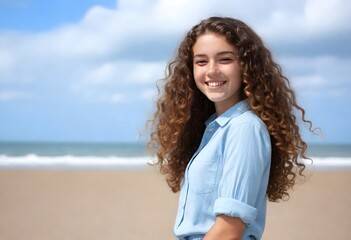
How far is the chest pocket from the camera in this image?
1.71 meters

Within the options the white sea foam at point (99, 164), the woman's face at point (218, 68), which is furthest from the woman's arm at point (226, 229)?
the white sea foam at point (99, 164)

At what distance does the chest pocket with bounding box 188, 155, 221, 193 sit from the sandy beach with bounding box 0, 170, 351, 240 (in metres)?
3.25

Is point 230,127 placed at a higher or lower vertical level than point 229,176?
higher

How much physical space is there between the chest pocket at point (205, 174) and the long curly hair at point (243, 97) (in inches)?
6.8

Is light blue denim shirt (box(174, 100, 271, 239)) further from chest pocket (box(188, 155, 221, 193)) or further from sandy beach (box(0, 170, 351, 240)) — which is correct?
sandy beach (box(0, 170, 351, 240))

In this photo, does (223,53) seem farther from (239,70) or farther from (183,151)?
(183,151)

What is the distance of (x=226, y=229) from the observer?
1.64 metres

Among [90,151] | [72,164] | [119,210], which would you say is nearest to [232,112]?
[119,210]

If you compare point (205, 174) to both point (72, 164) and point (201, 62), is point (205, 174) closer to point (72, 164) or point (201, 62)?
point (201, 62)

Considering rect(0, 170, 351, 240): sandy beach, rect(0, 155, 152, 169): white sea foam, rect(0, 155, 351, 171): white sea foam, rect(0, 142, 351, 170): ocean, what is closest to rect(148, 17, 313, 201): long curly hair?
rect(0, 170, 351, 240): sandy beach

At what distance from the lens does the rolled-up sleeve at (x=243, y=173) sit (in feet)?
5.35

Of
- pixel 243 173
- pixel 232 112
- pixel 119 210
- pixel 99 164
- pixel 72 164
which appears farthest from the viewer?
pixel 72 164

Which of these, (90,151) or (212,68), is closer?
(212,68)

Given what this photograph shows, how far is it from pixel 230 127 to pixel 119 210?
435 cm
